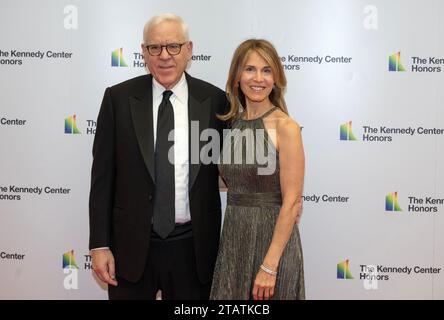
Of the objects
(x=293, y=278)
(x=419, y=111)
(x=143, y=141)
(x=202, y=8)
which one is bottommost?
(x=293, y=278)

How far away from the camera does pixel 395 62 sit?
121 inches

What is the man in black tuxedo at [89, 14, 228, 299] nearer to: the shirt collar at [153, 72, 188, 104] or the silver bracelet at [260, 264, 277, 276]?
the shirt collar at [153, 72, 188, 104]

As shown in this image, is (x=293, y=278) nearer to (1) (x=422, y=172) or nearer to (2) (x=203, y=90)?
(2) (x=203, y=90)

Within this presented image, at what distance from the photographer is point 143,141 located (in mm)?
2170

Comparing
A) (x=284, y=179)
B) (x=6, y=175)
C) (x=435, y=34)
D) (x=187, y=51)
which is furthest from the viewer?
(x=6, y=175)

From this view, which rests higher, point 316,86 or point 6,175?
point 316,86

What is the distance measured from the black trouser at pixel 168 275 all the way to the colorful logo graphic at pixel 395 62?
185 centimetres

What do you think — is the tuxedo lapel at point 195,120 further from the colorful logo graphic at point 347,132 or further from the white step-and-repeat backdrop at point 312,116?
the colorful logo graphic at point 347,132

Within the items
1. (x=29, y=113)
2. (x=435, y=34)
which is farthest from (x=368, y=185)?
(x=29, y=113)

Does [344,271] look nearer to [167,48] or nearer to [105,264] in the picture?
[105,264]

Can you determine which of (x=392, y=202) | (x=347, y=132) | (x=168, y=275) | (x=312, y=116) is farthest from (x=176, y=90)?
Answer: (x=392, y=202)

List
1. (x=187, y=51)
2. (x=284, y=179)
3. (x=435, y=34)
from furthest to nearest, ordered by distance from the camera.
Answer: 1. (x=435, y=34)
2. (x=187, y=51)
3. (x=284, y=179)

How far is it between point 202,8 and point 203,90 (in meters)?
1.02

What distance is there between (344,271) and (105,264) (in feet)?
5.78
